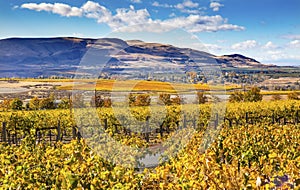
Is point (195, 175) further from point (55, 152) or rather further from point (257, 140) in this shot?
point (257, 140)

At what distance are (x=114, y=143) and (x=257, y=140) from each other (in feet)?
13.3

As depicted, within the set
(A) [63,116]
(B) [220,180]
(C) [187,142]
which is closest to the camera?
(B) [220,180]

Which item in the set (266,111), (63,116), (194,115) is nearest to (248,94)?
(266,111)

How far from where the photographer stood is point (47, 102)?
34.9 m

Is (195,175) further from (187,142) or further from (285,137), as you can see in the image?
(285,137)

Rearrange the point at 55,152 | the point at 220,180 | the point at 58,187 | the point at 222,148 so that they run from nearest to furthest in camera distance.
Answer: the point at 220,180
the point at 58,187
the point at 55,152
the point at 222,148

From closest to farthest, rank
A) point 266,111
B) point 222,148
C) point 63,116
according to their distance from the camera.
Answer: point 222,148, point 63,116, point 266,111

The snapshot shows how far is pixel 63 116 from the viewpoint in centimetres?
2109

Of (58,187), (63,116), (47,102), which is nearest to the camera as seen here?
(58,187)

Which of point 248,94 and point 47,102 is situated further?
point 248,94

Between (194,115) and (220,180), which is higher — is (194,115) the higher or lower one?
the lower one

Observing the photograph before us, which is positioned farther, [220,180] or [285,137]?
[285,137]

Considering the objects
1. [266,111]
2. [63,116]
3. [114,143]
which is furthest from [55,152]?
[266,111]

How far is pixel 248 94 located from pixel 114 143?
3151 centimetres
